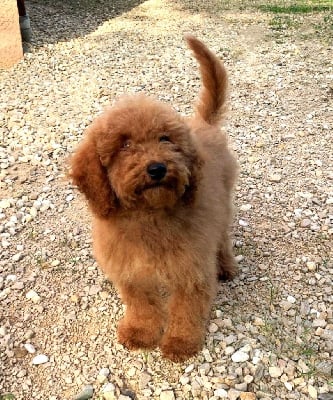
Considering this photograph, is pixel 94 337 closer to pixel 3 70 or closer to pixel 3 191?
pixel 3 191

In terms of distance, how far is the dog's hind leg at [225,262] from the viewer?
3.80m

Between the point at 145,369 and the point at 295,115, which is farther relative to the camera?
the point at 295,115

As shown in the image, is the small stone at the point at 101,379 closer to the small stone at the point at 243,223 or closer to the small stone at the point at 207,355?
the small stone at the point at 207,355

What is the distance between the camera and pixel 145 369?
3.24 meters

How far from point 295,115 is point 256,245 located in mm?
2741

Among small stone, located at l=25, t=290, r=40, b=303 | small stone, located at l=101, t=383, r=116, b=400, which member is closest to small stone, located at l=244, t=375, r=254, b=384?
small stone, located at l=101, t=383, r=116, b=400

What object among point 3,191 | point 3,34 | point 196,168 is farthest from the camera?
point 3,34

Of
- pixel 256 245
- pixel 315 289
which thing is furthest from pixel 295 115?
pixel 315 289

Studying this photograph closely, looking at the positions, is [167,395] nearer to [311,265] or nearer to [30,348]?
[30,348]

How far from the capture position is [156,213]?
284cm

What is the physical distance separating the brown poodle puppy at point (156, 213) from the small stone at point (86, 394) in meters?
0.37

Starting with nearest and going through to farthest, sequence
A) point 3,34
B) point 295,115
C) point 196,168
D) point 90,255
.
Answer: point 196,168 < point 90,255 < point 295,115 < point 3,34

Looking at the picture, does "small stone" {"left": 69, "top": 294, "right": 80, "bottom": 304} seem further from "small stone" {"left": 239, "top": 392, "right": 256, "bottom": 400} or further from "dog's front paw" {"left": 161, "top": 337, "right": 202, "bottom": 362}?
"small stone" {"left": 239, "top": 392, "right": 256, "bottom": 400}

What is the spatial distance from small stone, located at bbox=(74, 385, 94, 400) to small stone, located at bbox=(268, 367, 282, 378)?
1033 mm
